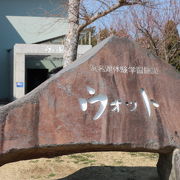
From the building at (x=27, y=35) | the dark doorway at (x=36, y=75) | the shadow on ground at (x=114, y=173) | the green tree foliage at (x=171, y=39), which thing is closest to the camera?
the shadow on ground at (x=114, y=173)

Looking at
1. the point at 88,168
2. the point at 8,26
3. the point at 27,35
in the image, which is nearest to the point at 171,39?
the point at 88,168

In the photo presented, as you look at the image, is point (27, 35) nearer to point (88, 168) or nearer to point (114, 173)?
point (88, 168)

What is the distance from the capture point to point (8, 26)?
2062 centimetres

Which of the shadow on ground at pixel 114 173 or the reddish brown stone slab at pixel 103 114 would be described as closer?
the reddish brown stone slab at pixel 103 114

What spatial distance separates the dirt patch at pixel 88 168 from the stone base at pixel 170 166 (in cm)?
63

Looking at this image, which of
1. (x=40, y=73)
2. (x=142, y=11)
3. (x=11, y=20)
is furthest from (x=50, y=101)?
(x=11, y=20)

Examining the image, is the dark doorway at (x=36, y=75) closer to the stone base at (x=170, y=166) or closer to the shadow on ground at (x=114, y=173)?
the shadow on ground at (x=114, y=173)

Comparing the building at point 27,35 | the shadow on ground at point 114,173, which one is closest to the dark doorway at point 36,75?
the building at point 27,35

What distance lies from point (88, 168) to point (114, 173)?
43cm

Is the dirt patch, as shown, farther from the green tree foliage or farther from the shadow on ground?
the green tree foliage

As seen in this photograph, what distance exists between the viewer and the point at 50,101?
328 centimetres

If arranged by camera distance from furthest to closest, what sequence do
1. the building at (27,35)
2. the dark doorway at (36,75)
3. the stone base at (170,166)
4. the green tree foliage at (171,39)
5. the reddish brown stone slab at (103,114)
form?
the dark doorway at (36,75)
the building at (27,35)
the green tree foliage at (171,39)
the stone base at (170,166)
the reddish brown stone slab at (103,114)

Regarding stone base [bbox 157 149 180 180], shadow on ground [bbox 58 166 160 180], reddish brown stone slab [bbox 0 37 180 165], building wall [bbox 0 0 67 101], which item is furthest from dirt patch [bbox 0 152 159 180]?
building wall [bbox 0 0 67 101]

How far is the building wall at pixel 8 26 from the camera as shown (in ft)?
65.4
